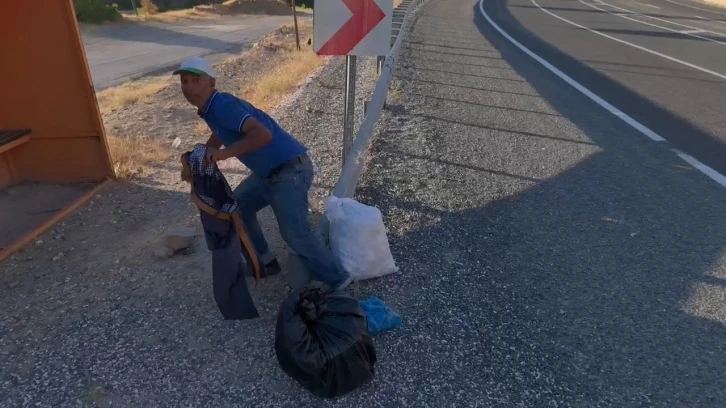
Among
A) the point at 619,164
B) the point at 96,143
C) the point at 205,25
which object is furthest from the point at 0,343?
the point at 205,25

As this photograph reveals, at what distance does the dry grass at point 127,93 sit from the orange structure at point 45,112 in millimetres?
5513

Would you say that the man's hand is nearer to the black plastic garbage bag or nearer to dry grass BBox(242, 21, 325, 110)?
the black plastic garbage bag

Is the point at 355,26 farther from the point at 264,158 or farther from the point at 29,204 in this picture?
the point at 29,204

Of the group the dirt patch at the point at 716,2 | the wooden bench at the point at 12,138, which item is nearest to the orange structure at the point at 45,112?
the wooden bench at the point at 12,138

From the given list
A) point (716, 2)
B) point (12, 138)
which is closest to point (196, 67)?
point (12, 138)

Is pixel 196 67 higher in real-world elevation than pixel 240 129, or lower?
higher

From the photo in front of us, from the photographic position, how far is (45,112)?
18.8 feet

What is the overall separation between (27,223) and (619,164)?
5.96m

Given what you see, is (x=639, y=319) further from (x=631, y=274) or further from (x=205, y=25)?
(x=205, y=25)

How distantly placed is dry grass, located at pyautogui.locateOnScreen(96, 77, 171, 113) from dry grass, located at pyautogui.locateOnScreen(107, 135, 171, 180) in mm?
4028

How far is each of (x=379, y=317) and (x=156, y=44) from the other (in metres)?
24.3

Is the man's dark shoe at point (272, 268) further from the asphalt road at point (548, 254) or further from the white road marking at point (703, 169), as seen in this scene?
the white road marking at point (703, 169)

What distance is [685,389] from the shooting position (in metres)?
2.88

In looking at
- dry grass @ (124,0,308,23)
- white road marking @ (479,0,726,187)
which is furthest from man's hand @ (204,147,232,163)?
dry grass @ (124,0,308,23)
